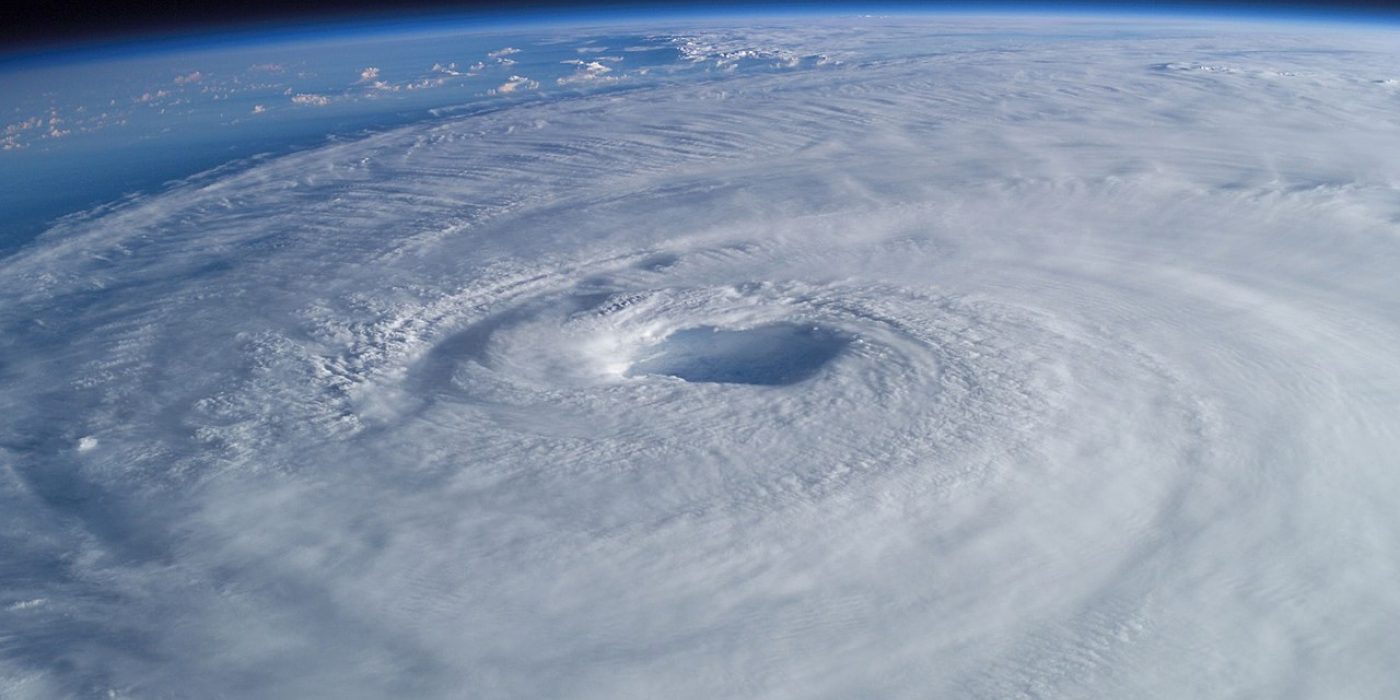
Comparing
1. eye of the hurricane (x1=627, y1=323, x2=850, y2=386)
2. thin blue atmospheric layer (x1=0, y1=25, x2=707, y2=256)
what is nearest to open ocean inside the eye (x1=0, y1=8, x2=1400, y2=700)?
eye of the hurricane (x1=627, y1=323, x2=850, y2=386)

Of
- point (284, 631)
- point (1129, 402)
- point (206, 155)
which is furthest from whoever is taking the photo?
point (206, 155)

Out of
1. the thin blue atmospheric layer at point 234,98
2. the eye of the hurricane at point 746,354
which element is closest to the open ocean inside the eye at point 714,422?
the eye of the hurricane at point 746,354

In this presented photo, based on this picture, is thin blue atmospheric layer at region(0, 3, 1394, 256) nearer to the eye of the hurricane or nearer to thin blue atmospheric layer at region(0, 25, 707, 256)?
thin blue atmospheric layer at region(0, 25, 707, 256)

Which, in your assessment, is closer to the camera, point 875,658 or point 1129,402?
point 875,658

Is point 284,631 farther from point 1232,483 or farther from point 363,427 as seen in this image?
point 1232,483

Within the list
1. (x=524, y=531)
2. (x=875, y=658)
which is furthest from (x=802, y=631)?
(x=524, y=531)

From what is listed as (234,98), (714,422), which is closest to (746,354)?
(714,422)
